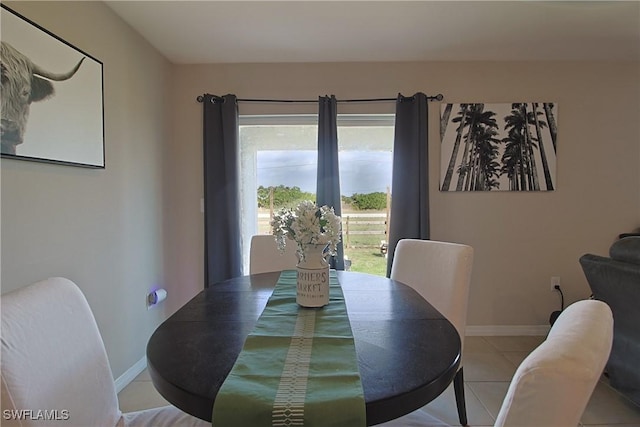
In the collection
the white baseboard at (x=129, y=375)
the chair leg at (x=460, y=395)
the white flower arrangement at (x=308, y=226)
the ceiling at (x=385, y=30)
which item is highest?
the ceiling at (x=385, y=30)

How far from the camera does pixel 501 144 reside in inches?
120

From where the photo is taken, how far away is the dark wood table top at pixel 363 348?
2.81 ft

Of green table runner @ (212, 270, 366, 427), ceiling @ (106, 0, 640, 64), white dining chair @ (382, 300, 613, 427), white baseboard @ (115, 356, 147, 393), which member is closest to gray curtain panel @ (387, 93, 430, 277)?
ceiling @ (106, 0, 640, 64)

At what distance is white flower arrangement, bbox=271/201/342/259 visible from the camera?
4.55 ft

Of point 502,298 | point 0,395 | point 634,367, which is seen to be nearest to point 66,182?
point 0,395

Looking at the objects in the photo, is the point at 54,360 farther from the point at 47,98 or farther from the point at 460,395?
the point at 460,395

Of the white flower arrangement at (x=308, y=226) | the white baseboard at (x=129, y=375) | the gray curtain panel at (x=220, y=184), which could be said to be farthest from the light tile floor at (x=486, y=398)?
the white flower arrangement at (x=308, y=226)

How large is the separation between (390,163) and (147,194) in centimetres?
200

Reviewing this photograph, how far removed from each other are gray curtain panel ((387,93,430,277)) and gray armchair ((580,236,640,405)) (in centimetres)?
120

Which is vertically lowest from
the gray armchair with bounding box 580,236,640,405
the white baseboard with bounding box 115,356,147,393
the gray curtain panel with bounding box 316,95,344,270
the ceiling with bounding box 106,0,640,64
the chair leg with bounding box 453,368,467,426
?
the white baseboard with bounding box 115,356,147,393

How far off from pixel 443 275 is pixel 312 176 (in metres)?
1.69

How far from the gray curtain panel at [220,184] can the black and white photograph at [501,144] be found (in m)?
1.76

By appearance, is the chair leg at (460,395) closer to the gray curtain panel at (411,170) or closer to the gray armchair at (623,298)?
the gray armchair at (623,298)

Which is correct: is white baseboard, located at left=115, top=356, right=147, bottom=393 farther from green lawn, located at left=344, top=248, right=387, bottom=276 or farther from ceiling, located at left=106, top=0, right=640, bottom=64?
ceiling, located at left=106, top=0, right=640, bottom=64
